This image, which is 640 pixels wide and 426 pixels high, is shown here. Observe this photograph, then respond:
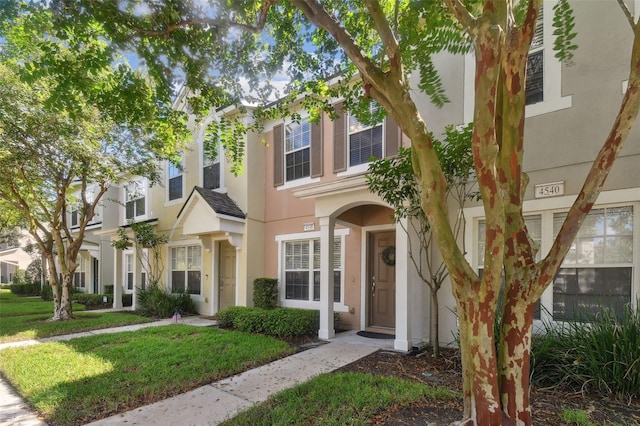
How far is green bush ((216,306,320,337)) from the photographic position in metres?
8.15

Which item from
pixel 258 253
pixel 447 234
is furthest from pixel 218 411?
pixel 258 253

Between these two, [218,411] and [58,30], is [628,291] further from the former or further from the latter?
[58,30]

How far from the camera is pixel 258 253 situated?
35.4 feet

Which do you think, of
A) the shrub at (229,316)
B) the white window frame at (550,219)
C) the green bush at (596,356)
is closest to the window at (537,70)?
the white window frame at (550,219)

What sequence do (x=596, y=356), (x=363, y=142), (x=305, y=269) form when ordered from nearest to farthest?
(x=596, y=356) → (x=363, y=142) → (x=305, y=269)

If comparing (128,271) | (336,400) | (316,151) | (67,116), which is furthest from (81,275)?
(336,400)

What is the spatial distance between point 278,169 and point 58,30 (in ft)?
21.6

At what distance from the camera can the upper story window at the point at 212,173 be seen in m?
11.7

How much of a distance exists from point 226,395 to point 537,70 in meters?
7.23

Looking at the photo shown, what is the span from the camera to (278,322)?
27.2 ft

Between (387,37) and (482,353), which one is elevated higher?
(387,37)

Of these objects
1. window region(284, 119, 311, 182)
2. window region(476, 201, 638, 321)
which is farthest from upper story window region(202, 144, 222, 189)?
window region(476, 201, 638, 321)

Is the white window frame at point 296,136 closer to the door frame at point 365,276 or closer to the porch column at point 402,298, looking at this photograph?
the door frame at point 365,276

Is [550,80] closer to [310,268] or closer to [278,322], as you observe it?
[310,268]
